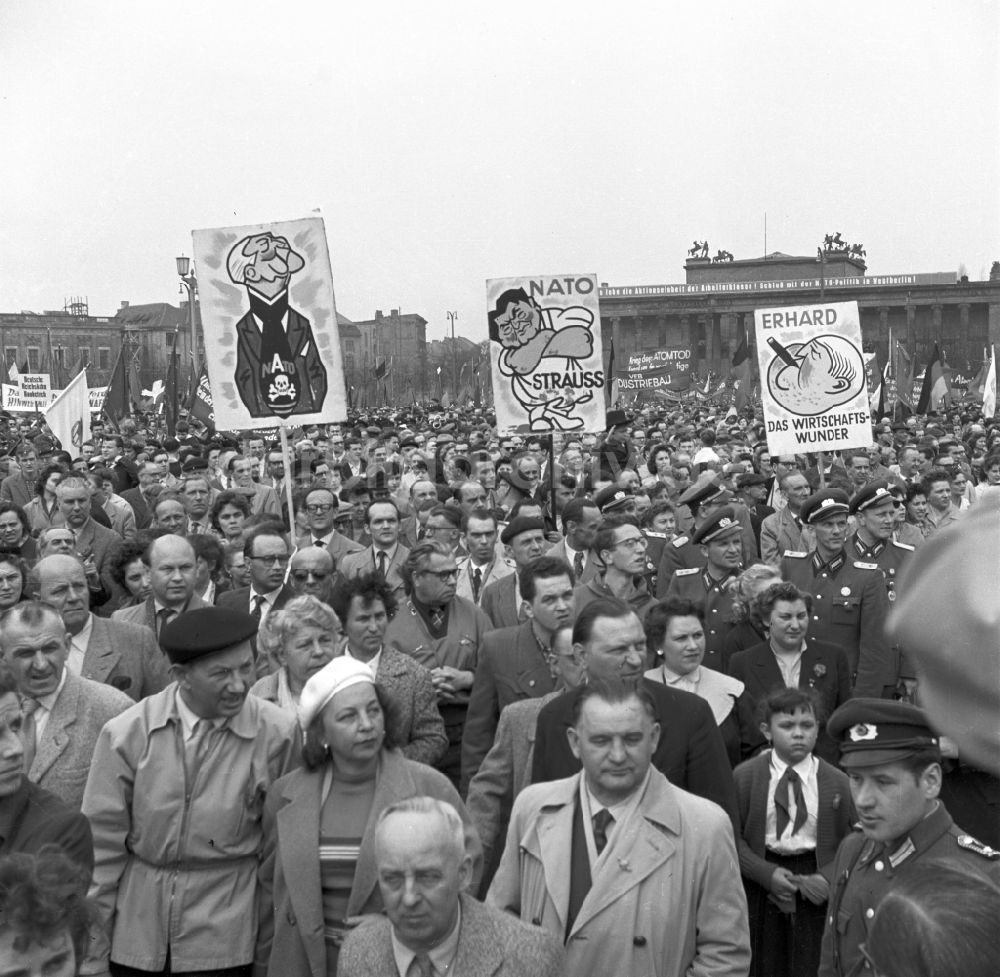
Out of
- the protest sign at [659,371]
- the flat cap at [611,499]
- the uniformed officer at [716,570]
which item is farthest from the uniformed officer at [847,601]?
the protest sign at [659,371]

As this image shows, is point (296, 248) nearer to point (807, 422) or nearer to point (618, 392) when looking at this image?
point (807, 422)

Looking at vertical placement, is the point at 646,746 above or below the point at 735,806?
above

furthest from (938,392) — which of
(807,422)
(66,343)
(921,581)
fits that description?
(66,343)

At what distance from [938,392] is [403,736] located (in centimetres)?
2604

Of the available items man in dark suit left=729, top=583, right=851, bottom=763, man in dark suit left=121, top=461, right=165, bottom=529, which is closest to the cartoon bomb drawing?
man in dark suit left=121, top=461, right=165, bottom=529

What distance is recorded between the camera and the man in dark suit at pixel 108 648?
5.92 m

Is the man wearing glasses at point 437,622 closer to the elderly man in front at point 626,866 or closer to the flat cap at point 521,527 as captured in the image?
the flat cap at point 521,527

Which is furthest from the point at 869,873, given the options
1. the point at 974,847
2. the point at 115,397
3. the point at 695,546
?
the point at 115,397

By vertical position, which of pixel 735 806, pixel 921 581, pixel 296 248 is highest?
pixel 296 248

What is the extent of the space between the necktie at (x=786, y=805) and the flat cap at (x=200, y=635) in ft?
6.76

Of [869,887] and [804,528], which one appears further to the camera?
[804,528]

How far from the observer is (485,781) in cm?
479

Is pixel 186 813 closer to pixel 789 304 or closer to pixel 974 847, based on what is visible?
pixel 974 847

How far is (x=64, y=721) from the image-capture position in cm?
484
